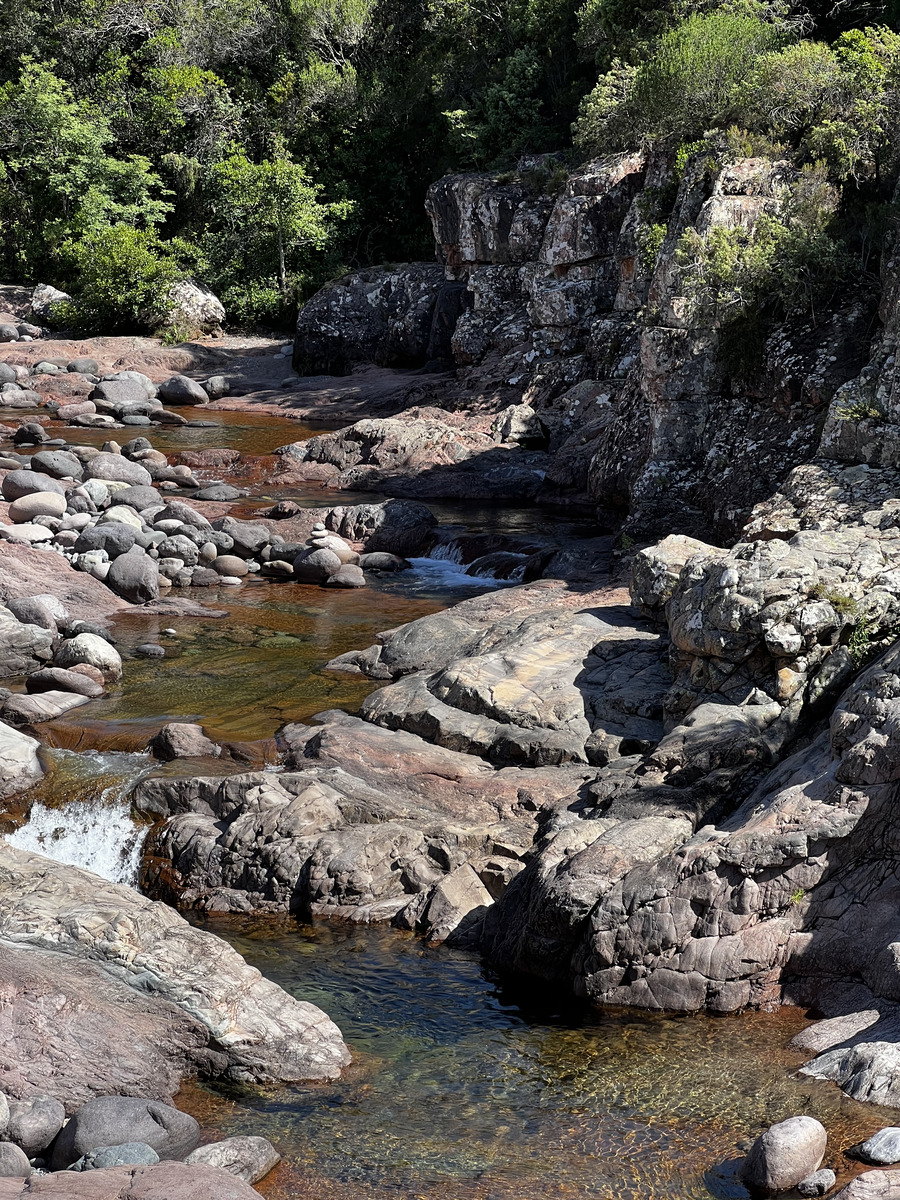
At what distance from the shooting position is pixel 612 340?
2247 centimetres

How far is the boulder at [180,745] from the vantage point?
988 cm

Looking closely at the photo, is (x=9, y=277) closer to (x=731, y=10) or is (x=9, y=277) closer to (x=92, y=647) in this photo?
(x=731, y=10)

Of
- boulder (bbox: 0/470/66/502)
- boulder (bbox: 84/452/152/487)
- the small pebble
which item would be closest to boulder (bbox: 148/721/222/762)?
the small pebble

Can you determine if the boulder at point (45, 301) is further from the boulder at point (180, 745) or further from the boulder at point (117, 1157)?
the boulder at point (117, 1157)

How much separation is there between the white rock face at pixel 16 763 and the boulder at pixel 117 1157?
15.2 feet

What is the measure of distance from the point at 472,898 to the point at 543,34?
28790 millimetres

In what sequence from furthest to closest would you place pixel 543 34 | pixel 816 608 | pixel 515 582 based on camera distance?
1. pixel 543 34
2. pixel 515 582
3. pixel 816 608

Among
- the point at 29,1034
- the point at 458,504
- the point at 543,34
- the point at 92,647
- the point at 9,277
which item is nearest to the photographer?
the point at 29,1034

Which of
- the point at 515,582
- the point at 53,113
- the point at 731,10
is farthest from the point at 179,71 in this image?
the point at 515,582

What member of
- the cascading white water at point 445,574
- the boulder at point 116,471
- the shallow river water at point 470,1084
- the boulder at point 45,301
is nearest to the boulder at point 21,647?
the shallow river water at point 470,1084

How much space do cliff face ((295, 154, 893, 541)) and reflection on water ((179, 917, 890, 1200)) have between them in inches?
289

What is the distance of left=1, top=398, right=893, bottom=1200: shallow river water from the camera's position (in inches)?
206

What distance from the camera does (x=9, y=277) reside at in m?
36.7

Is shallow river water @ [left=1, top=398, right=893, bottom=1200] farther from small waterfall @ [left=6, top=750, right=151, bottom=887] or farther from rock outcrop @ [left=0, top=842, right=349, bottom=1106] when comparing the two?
rock outcrop @ [left=0, top=842, right=349, bottom=1106]
